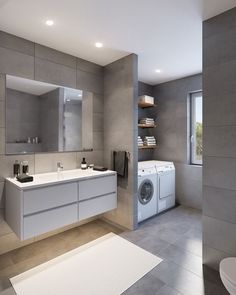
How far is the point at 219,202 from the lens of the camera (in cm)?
190

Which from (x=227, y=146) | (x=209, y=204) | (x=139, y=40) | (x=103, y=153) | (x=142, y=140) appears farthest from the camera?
(x=142, y=140)

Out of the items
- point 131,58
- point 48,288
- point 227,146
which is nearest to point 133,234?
point 48,288

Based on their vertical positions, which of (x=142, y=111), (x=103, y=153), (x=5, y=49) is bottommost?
(x=103, y=153)

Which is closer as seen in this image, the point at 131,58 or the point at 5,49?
the point at 5,49

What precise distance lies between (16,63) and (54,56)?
0.52 metres

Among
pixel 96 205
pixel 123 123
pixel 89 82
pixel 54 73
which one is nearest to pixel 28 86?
pixel 54 73

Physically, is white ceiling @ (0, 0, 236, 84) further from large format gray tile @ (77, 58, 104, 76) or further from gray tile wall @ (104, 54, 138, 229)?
gray tile wall @ (104, 54, 138, 229)

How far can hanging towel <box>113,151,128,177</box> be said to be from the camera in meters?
2.80

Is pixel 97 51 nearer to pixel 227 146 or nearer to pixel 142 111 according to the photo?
pixel 142 111

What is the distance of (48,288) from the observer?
171cm

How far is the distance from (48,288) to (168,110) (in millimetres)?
3482

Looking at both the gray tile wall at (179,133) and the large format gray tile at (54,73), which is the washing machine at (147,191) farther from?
the large format gray tile at (54,73)

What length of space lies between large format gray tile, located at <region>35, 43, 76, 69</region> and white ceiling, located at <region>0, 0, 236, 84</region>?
0.08 meters

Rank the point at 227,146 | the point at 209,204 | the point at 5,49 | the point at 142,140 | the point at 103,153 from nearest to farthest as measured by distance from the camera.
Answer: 1. the point at 227,146
2. the point at 209,204
3. the point at 5,49
4. the point at 103,153
5. the point at 142,140
